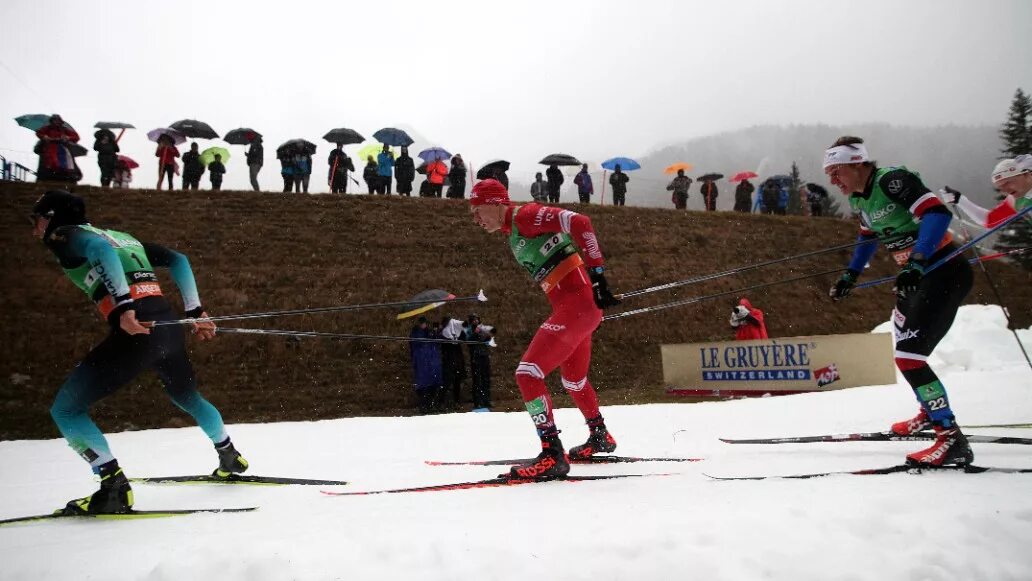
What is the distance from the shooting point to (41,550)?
3256 millimetres

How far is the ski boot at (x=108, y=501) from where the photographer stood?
4.31m

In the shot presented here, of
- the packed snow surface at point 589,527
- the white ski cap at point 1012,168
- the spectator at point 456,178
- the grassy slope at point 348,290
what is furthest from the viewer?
the spectator at point 456,178

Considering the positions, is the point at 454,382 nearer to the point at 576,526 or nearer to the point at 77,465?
the point at 77,465

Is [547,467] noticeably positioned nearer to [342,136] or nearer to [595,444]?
[595,444]

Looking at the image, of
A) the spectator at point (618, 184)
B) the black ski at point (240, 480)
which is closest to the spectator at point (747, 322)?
the black ski at point (240, 480)

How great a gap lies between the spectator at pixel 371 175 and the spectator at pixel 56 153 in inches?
369

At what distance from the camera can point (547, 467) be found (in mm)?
4742

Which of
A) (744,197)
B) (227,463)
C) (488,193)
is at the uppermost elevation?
(744,197)

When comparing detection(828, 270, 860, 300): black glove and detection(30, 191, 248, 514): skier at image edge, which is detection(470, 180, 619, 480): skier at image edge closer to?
detection(828, 270, 860, 300): black glove

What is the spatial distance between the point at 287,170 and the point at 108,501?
793 inches

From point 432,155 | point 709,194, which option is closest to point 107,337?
point 432,155

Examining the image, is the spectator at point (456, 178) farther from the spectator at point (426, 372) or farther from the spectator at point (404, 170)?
the spectator at point (426, 372)

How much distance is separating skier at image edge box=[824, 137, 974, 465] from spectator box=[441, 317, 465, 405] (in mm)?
10746

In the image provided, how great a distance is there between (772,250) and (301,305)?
19.4 meters
